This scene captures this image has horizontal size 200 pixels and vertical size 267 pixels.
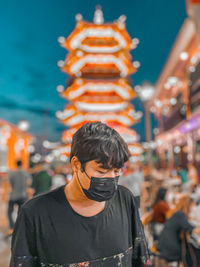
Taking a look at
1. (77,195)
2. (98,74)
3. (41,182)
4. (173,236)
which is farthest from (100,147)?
(98,74)

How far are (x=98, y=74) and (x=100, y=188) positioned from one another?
48.4ft

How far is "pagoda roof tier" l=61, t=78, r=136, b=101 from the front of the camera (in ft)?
48.9

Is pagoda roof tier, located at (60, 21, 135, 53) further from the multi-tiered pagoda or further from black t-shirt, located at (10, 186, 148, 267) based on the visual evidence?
black t-shirt, located at (10, 186, 148, 267)

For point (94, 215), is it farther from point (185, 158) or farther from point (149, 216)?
point (185, 158)

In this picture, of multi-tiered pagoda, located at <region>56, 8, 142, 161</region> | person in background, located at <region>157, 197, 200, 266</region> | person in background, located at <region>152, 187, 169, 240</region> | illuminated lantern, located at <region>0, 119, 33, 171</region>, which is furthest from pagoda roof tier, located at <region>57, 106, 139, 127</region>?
person in background, located at <region>157, 197, 200, 266</region>

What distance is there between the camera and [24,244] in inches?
47.0

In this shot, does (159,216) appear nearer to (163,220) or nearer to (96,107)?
(163,220)

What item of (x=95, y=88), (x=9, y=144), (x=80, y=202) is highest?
(x=95, y=88)

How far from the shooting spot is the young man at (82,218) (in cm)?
119

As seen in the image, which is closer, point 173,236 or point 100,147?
point 100,147

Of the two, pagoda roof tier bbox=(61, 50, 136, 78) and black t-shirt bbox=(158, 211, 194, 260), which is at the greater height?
pagoda roof tier bbox=(61, 50, 136, 78)

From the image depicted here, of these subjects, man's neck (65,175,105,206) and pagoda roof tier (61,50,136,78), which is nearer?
man's neck (65,175,105,206)

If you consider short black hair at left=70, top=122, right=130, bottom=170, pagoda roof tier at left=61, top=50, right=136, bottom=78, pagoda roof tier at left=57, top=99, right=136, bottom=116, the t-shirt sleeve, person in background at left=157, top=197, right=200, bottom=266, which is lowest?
person in background at left=157, top=197, right=200, bottom=266

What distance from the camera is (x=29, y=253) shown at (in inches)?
47.3
